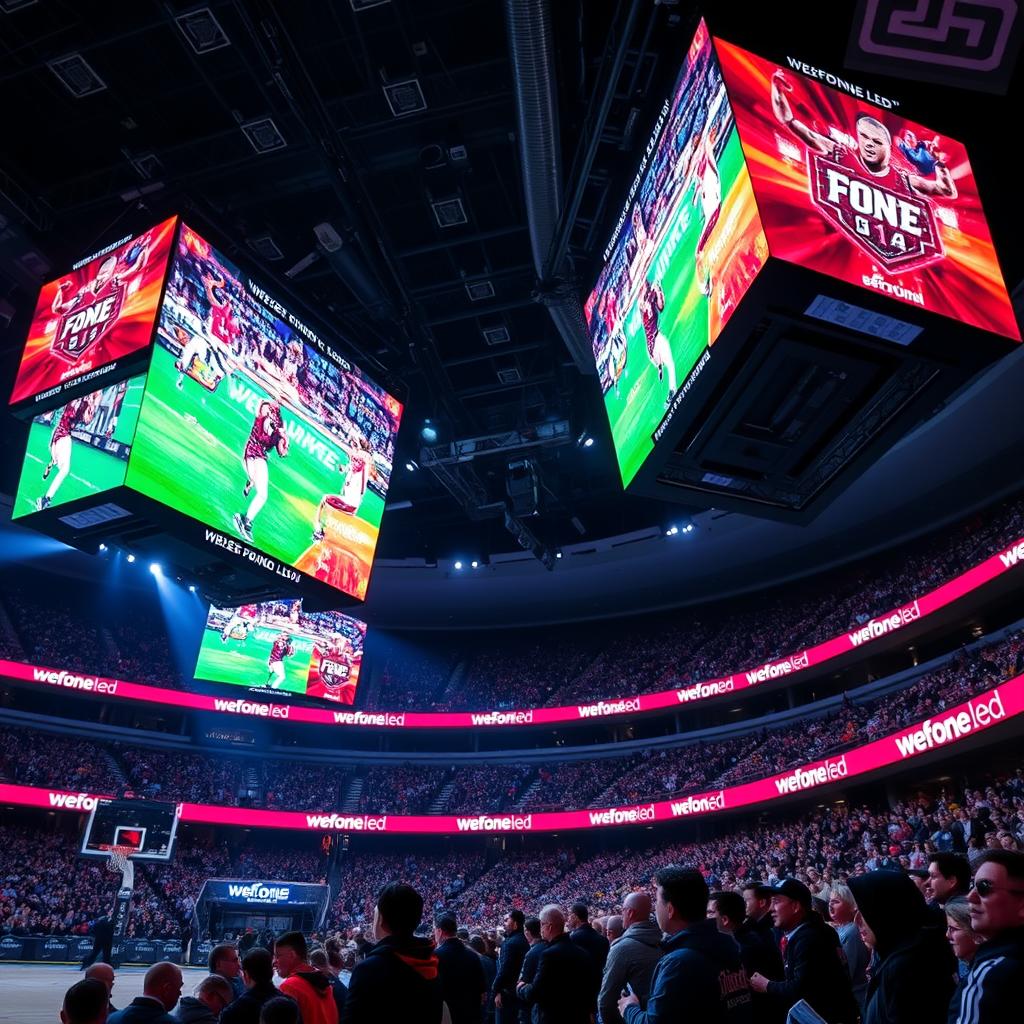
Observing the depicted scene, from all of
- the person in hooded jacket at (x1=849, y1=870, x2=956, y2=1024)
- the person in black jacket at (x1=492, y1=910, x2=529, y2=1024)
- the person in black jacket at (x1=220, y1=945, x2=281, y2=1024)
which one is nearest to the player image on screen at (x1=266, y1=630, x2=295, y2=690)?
the person in black jacket at (x1=492, y1=910, x2=529, y2=1024)

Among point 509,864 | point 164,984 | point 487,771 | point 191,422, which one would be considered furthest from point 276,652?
point 164,984

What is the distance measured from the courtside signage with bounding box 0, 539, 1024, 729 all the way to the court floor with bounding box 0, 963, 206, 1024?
11.6m

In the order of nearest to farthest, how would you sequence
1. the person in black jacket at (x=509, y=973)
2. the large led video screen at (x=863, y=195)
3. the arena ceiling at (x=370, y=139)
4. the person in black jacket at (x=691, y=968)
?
the person in black jacket at (x=691, y=968)
the large led video screen at (x=863, y=195)
the person in black jacket at (x=509, y=973)
the arena ceiling at (x=370, y=139)

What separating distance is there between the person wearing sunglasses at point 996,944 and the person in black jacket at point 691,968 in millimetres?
1000

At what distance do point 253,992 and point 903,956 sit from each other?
3434mm

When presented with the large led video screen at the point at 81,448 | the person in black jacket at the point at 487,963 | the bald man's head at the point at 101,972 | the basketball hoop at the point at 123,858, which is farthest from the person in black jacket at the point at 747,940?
the basketball hoop at the point at 123,858

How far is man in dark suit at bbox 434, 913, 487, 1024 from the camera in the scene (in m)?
5.90

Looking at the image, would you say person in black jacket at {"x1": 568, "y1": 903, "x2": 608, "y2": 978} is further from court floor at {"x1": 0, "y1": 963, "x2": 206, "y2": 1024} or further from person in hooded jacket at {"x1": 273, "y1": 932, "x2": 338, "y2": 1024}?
court floor at {"x1": 0, "y1": 963, "x2": 206, "y2": 1024}

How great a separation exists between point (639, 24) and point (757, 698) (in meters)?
29.4

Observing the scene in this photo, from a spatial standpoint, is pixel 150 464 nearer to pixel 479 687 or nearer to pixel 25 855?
pixel 25 855

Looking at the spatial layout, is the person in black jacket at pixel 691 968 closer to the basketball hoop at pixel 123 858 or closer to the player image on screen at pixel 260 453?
the player image on screen at pixel 260 453

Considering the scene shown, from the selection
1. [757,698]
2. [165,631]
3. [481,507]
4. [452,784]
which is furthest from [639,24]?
[165,631]

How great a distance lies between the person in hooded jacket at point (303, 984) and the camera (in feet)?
16.1

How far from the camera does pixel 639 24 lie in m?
10.3
